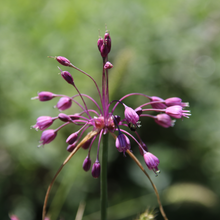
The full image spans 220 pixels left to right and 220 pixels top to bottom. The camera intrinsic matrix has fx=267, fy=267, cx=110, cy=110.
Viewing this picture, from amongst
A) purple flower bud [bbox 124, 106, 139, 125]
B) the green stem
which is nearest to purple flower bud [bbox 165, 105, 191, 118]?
purple flower bud [bbox 124, 106, 139, 125]

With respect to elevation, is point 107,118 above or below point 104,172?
above

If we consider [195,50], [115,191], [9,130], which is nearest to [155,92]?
[195,50]

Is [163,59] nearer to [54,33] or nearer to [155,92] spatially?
[155,92]

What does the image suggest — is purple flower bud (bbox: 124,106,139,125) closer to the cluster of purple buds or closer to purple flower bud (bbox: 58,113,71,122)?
the cluster of purple buds

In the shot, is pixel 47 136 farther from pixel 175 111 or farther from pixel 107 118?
pixel 175 111

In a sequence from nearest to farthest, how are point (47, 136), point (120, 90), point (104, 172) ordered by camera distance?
point (104, 172) < point (47, 136) < point (120, 90)

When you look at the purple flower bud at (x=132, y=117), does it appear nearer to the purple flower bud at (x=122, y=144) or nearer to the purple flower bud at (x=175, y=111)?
the purple flower bud at (x=122, y=144)

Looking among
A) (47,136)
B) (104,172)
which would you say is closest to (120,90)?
(47,136)

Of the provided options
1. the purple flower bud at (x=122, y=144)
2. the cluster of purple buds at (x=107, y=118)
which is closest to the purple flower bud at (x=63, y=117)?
the cluster of purple buds at (x=107, y=118)
